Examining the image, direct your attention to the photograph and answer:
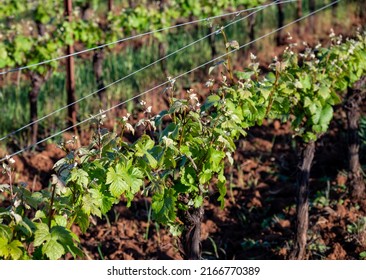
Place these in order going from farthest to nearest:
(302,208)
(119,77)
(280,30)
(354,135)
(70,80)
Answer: (280,30) < (119,77) < (70,80) < (354,135) < (302,208)

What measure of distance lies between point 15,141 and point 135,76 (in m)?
1.94

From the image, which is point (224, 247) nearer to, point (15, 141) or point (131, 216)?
point (131, 216)

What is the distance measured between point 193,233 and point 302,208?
122cm

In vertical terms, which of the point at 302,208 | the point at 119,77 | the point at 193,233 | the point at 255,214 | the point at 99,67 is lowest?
the point at 255,214

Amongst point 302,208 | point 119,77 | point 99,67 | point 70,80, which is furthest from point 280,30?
point 302,208

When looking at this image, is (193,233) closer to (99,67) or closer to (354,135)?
(354,135)

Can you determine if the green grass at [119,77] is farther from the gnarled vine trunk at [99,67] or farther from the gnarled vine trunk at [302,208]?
the gnarled vine trunk at [302,208]

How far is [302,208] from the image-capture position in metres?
5.22

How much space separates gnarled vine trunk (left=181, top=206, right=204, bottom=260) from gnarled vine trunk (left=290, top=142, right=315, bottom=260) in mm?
1097

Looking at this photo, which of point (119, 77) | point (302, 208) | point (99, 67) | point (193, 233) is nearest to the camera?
point (193, 233)

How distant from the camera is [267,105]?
15.9ft

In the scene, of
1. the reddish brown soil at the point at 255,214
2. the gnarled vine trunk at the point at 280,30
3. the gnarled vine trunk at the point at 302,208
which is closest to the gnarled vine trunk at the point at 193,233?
the reddish brown soil at the point at 255,214

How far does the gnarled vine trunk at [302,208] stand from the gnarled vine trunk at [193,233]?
1097 mm

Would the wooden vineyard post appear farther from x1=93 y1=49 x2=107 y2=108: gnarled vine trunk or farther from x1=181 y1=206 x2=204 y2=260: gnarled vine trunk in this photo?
x1=181 y1=206 x2=204 y2=260: gnarled vine trunk
